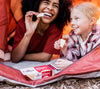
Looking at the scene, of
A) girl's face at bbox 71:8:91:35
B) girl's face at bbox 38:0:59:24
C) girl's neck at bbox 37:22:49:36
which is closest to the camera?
girl's face at bbox 71:8:91:35

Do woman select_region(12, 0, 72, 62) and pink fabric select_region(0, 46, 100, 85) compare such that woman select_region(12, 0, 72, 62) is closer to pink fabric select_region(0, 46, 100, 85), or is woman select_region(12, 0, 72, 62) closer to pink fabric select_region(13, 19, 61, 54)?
pink fabric select_region(13, 19, 61, 54)

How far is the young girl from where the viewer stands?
110 cm

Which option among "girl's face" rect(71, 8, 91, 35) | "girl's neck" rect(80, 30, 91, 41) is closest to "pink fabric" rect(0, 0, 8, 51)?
"girl's face" rect(71, 8, 91, 35)

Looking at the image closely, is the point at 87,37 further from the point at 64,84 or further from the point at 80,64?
the point at 64,84

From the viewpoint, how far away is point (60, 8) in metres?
1.28

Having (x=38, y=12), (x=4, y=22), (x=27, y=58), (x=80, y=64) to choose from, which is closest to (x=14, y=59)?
(x=27, y=58)

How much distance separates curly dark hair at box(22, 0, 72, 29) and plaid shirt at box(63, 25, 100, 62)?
0.53 feet

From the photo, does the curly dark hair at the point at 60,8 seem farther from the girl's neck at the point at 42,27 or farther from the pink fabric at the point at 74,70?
the pink fabric at the point at 74,70

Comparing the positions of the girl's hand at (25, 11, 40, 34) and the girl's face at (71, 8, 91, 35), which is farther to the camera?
the girl's hand at (25, 11, 40, 34)

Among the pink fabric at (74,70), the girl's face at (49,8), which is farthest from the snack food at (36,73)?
the girl's face at (49,8)

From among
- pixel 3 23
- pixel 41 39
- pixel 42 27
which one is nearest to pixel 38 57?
pixel 41 39

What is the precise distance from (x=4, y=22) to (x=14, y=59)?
30 centimetres

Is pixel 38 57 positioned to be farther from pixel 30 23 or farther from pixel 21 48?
pixel 30 23

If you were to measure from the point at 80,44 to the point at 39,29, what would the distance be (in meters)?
0.36
